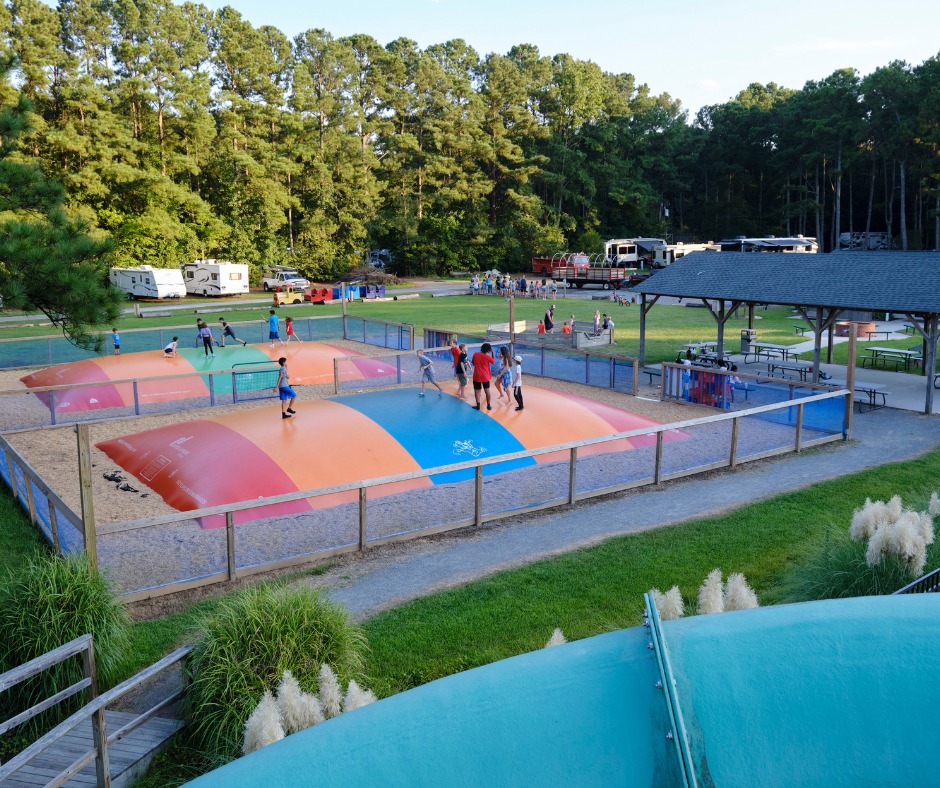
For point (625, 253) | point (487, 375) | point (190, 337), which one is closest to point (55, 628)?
point (487, 375)

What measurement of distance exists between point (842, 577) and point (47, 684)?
25.0 ft

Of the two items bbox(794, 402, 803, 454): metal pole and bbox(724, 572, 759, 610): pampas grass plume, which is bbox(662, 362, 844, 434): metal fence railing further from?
bbox(724, 572, 759, 610): pampas grass plume

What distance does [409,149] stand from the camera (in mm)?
70562

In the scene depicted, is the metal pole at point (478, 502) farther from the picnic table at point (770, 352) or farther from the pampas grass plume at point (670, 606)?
the picnic table at point (770, 352)

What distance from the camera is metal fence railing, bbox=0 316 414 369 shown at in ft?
96.0

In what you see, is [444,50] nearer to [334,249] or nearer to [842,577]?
[334,249]

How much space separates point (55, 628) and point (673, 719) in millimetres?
5855

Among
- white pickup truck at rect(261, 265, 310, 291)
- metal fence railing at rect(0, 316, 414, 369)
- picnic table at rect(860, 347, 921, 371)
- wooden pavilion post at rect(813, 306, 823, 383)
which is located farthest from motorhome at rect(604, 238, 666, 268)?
wooden pavilion post at rect(813, 306, 823, 383)

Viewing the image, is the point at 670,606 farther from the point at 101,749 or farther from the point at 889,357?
the point at 889,357

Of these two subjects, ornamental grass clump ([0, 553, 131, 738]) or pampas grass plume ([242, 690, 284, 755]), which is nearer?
pampas grass plume ([242, 690, 284, 755])

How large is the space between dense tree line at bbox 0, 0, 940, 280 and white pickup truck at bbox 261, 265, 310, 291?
3.20m

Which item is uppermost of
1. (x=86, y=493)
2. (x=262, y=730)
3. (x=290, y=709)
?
(x=86, y=493)

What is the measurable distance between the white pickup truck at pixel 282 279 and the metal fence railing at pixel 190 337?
21.6 meters

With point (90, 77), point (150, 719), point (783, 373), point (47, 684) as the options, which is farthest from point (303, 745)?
point (90, 77)
